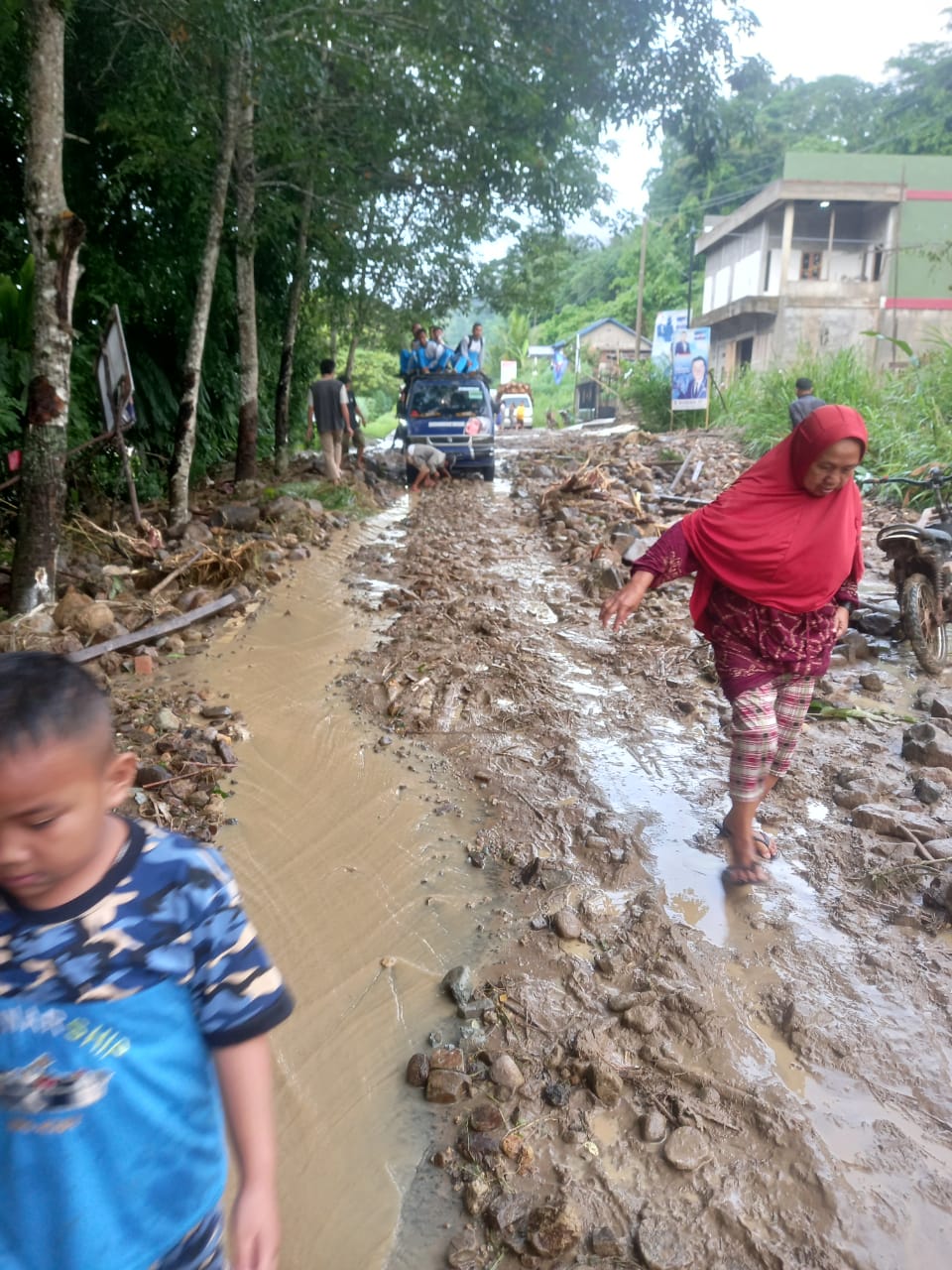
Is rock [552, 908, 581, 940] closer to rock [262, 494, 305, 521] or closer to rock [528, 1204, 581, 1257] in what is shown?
rock [528, 1204, 581, 1257]

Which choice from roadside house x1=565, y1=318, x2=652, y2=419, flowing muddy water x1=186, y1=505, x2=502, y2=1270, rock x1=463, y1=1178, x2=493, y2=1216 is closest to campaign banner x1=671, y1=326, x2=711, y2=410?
flowing muddy water x1=186, y1=505, x2=502, y2=1270

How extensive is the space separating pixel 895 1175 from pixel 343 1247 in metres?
1.28

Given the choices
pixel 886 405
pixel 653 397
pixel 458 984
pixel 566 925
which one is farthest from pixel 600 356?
pixel 458 984

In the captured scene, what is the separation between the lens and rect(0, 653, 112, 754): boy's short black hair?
103 cm

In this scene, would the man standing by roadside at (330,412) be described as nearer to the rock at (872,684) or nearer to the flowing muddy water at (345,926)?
the flowing muddy water at (345,926)

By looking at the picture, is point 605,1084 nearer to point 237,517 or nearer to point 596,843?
point 596,843

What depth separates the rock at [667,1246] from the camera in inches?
72.1

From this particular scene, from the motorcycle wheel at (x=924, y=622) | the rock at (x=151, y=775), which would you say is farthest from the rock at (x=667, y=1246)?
the motorcycle wheel at (x=924, y=622)

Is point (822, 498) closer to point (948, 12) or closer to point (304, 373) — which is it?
point (304, 373)

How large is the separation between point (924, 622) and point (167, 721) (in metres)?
4.74

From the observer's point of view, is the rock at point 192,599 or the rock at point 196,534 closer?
the rock at point 192,599

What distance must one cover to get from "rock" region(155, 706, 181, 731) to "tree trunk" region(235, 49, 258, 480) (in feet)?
23.0

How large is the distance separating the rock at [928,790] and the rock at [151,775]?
338 cm

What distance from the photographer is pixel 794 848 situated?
356 centimetres
